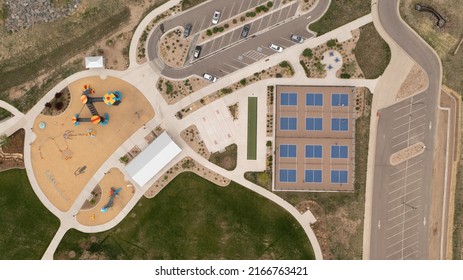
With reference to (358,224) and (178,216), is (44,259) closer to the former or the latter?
(178,216)

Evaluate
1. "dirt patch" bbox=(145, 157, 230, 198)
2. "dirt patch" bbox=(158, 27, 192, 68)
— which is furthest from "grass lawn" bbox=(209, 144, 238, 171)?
"dirt patch" bbox=(158, 27, 192, 68)

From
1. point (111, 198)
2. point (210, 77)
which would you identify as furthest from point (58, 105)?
point (210, 77)

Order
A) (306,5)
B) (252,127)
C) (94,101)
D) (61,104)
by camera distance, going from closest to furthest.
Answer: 1. (94,101)
2. (61,104)
3. (252,127)
4. (306,5)

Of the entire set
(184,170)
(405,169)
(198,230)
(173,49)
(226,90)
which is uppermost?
(173,49)

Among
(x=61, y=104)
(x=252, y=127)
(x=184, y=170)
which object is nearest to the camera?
(x=61, y=104)

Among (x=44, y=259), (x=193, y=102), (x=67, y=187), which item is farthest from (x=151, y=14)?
(x=44, y=259)

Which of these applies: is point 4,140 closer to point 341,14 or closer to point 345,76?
point 345,76

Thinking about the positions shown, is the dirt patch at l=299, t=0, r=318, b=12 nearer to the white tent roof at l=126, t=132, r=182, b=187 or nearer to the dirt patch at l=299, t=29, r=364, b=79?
the dirt patch at l=299, t=29, r=364, b=79
